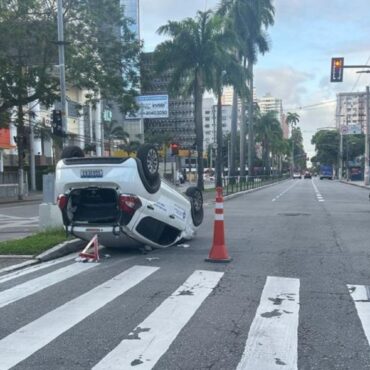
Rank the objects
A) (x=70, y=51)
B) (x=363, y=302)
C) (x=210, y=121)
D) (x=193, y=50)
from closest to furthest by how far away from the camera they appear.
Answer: (x=363, y=302), (x=70, y=51), (x=193, y=50), (x=210, y=121)

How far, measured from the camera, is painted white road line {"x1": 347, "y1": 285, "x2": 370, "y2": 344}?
5891 millimetres

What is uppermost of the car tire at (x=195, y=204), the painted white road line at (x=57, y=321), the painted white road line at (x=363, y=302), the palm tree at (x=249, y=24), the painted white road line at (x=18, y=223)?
the palm tree at (x=249, y=24)

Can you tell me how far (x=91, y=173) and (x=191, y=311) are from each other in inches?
164

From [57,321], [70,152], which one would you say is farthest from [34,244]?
[57,321]

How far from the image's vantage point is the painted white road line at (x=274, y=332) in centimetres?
475

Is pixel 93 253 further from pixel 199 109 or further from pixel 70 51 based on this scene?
pixel 199 109

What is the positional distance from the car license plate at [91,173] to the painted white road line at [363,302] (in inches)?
178

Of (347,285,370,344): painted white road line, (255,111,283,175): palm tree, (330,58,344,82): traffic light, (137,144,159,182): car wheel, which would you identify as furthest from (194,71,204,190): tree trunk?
(255,111,283,175): palm tree

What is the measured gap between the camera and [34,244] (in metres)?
11.0

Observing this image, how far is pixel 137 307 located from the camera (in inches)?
260

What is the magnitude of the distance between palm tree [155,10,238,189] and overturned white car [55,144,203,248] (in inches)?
950

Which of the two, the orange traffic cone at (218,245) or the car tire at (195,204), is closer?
the orange traffic cone at (218,245)

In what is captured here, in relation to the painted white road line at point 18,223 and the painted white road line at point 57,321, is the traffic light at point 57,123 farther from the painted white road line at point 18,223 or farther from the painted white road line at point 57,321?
the painted white road line at point 57,321

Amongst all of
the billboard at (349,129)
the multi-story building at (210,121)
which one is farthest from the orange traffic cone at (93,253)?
the multi-story building at (210,121)
